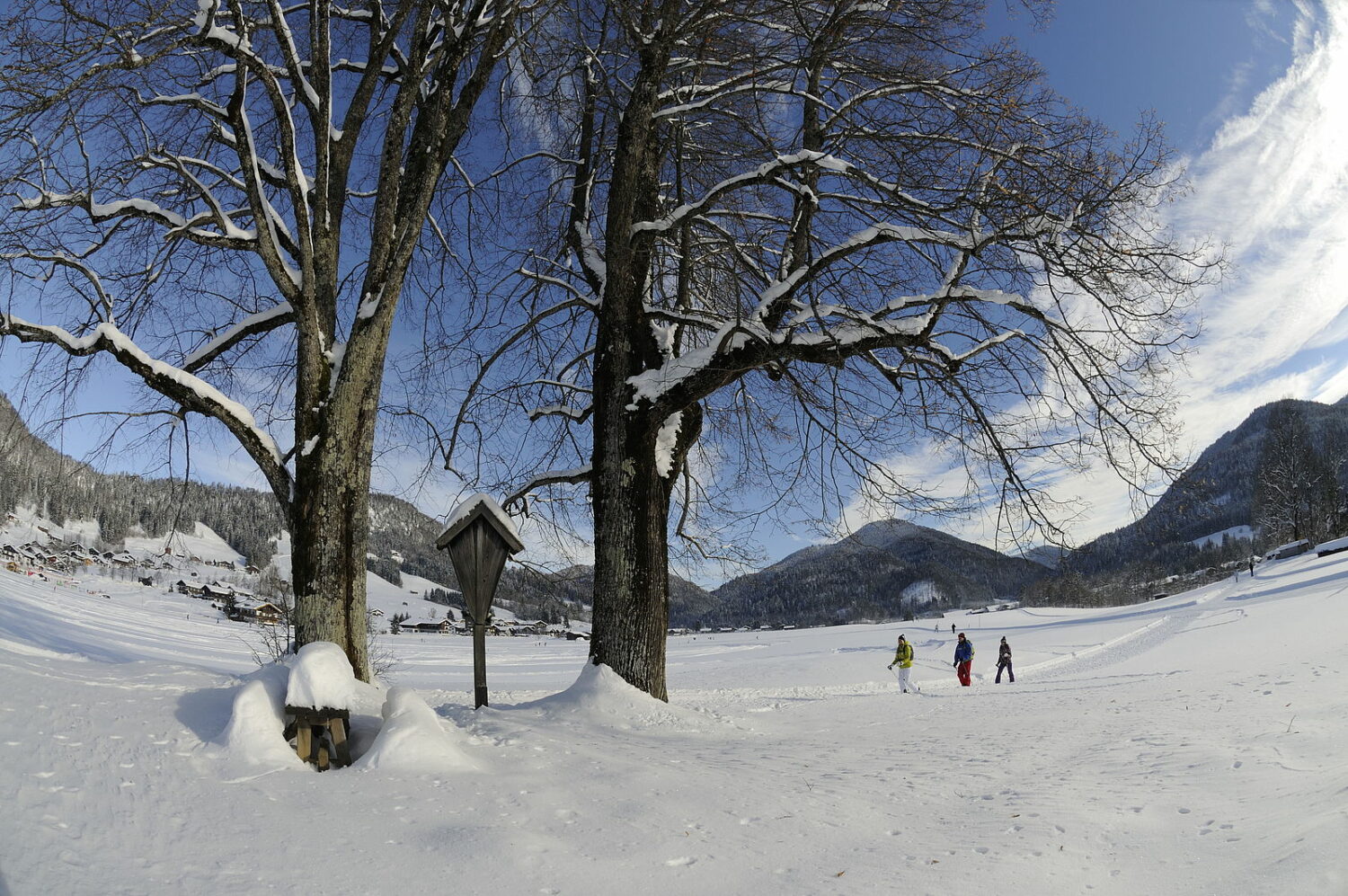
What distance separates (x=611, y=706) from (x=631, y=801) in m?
2.52

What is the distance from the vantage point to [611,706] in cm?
615

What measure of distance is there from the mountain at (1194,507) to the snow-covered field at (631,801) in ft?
5.12

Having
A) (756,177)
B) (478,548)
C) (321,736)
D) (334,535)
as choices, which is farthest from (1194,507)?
(334,535)

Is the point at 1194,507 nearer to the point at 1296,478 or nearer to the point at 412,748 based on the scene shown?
the point at 412,748

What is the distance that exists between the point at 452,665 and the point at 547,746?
3034 centimetres

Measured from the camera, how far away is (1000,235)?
5.44 m

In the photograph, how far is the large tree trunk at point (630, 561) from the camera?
22.0 feet

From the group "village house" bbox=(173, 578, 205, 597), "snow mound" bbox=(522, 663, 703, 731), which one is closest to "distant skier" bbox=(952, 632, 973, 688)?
"snow mound" bbox=(522, 663, 703, 731)

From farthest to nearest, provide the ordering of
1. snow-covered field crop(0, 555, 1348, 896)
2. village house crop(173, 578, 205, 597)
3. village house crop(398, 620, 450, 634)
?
1. village house crop(173, 578, 205, 597)
2. village house crop(398, 620, 450, 634)
3. snow-covered field crop(0, 555, 1348, 896)

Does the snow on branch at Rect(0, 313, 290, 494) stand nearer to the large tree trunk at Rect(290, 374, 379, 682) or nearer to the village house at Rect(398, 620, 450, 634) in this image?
the large tree trunk at Rect(290, 374, 379, 682)

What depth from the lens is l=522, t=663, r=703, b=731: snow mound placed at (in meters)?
5.97

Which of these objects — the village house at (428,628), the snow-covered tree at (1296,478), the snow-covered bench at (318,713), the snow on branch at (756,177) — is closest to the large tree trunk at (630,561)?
the snow on branch at (756,177)

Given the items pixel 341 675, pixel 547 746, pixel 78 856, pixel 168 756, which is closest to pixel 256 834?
pixel 78 856

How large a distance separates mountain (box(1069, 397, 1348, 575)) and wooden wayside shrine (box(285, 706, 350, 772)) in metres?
5.45
